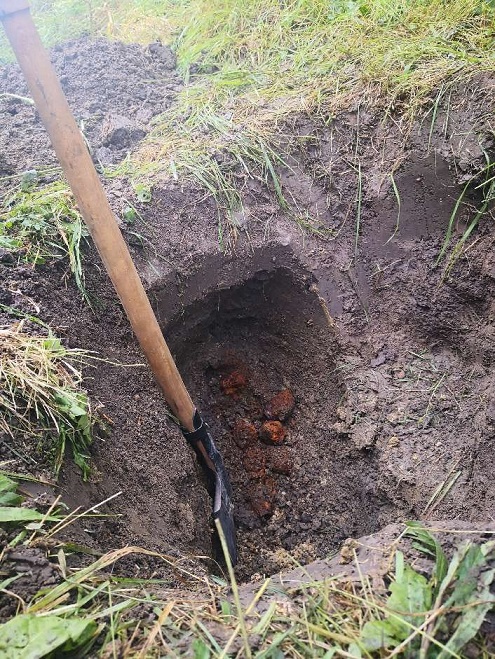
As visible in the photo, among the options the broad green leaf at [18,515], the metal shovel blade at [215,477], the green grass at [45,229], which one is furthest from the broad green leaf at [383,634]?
the green grass at [45,229]

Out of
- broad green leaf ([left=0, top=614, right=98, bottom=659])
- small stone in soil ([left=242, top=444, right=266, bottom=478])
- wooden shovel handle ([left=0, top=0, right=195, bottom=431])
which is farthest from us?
Result: small stone in soil ([left=242, top=444, right=266, bottom=478])

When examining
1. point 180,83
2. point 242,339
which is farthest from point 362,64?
point 242,339

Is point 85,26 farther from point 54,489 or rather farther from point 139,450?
point 54,489

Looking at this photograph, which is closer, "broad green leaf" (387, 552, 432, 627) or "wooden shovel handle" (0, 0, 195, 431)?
"broad green leaf" (387, 552, 432, 627)

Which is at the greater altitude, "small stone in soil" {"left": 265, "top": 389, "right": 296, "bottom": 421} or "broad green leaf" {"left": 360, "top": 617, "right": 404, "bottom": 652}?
"broad green leaf" {"left": 360, "top": 617, "right": 404, "bottom": 652}

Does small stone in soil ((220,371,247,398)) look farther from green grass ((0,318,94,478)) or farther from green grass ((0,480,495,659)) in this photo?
green grass ((0,480,495,659))

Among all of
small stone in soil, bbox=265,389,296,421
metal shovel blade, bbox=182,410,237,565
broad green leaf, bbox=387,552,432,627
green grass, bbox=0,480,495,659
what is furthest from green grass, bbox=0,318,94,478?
small stone in soil, bbox=265,389,296,421

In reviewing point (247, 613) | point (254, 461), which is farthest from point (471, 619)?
point (254, 461)

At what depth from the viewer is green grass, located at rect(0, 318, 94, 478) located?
1467 mm

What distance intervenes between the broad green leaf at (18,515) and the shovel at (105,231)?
536 millimetres

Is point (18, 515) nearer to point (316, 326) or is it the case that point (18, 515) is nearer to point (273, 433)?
point (273, 433)

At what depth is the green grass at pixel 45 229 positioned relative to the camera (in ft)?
6.47

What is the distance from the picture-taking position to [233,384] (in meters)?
2.94

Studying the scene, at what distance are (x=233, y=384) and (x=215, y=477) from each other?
70 centimetres
